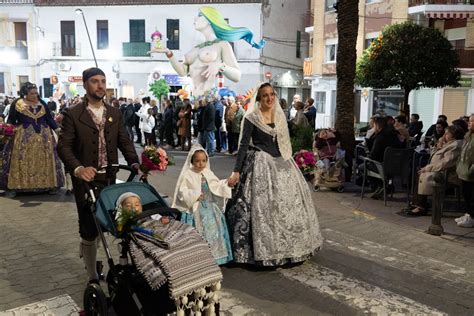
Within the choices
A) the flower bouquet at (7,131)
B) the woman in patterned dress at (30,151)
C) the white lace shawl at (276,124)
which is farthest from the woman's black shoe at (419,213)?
the flower bouquet at (7,131)

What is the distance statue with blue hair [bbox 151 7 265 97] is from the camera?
56.6ft

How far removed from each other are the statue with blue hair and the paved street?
10876mm

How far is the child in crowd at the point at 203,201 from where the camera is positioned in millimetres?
5141

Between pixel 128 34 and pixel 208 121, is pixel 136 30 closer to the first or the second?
pixel 128 34

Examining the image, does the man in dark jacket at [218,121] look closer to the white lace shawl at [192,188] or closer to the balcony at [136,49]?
the white lace shawl at [192,188]

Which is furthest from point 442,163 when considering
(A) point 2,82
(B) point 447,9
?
(A) point 2,82

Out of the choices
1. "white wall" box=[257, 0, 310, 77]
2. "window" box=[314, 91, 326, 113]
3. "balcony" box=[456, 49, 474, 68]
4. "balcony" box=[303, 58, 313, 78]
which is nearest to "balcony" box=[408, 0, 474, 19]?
"balcony" box=[456, 49, 474, 68]

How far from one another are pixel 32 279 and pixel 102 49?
101ft

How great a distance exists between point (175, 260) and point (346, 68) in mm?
8304

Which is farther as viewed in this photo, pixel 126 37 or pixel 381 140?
pixel 126 37

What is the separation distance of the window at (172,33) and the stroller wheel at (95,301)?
30.6 m

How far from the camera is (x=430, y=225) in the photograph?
7031 millimetres

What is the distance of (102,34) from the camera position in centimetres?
3372

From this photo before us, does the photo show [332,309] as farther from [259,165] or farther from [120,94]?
[120,94]
